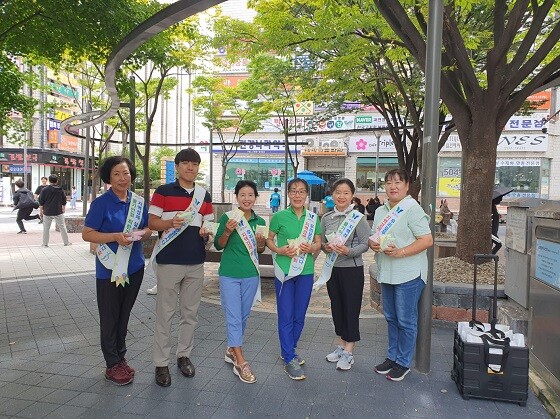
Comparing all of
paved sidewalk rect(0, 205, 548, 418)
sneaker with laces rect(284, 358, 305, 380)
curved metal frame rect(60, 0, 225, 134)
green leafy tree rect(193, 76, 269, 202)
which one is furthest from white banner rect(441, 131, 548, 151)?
sneaker with laces rect(284, 358, 305, 380)

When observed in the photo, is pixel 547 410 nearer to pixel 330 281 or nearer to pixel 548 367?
pixel 548 367

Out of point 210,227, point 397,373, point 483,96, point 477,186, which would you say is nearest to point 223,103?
point 483,96

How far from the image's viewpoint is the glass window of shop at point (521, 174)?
90.5 ft

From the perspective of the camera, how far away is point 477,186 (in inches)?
231

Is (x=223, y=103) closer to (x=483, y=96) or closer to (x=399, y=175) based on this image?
(x=483, y=96)

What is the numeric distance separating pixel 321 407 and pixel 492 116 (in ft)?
15.4

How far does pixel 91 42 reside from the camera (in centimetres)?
688

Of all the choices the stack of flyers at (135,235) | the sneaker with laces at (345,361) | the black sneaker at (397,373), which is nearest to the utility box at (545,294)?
the black sneaker at (397,373)

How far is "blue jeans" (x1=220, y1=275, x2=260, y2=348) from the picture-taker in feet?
12.1

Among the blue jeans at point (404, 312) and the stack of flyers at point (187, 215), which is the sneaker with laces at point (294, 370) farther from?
the stack of flyers at point (187, 215)

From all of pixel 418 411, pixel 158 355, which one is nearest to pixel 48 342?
pixel 158 355

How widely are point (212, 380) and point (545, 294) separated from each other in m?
2.99

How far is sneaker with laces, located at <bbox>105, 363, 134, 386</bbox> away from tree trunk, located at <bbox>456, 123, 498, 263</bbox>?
4.73 m

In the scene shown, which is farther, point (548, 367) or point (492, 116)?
point (492, 116)
